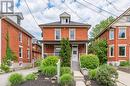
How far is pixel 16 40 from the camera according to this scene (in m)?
47.0

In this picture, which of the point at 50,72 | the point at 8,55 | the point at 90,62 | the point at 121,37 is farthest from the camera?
the point at 121,37

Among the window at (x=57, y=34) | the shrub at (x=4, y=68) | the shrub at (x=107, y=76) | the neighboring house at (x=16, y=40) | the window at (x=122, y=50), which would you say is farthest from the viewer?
the window at (x=122, y=50)

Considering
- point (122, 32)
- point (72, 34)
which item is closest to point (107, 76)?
point (72, 34)

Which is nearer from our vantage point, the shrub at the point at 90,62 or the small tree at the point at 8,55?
the shrub at the point at 90,62

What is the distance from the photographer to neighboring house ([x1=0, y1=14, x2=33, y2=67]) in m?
39.3

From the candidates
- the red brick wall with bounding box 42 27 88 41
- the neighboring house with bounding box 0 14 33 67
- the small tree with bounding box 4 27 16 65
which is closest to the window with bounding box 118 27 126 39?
the red brick wall with bounding box 42 27 88 41

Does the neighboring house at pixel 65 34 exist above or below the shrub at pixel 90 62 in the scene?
above

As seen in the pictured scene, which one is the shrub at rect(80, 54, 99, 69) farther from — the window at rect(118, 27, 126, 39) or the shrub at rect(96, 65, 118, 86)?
the window at rect(118, 27, 126, 39)

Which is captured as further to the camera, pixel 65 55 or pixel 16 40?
pixel 16 40

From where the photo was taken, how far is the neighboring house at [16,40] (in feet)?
129

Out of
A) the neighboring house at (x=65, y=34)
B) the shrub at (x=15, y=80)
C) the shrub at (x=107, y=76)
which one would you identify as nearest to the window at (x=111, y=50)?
the neighboring house at (x=65, y=34)

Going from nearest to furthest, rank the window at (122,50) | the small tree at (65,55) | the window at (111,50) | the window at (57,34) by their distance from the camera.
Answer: the small tree at (65,55) → the window at (57,34) → the window at (122,50) → the window at (111,50)

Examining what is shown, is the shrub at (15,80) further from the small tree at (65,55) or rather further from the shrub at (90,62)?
the small tree at (65,55)

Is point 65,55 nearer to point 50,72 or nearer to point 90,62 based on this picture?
point 90,62
